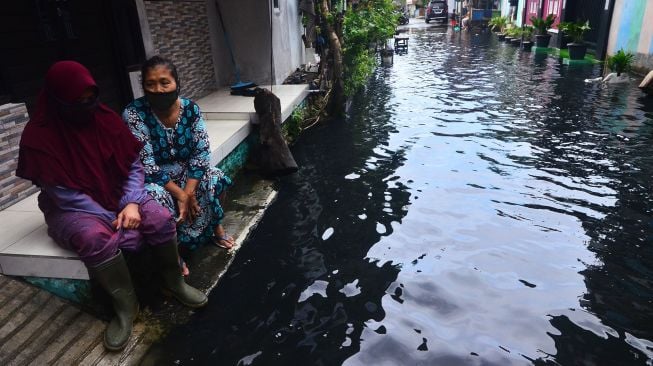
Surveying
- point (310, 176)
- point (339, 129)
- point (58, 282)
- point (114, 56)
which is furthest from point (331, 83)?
point (58, 282)

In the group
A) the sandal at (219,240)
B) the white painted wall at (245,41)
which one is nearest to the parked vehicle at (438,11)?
the white painted wall at (245,41)

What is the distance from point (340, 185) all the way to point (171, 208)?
10.6 feet

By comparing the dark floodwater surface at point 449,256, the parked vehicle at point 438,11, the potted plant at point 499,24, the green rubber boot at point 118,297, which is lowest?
the dark floodwater surface at point 449,256

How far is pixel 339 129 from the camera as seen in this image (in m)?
9.96

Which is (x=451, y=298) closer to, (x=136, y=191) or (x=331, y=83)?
(x=136, y=191)

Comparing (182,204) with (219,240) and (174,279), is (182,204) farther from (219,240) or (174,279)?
(219,240)

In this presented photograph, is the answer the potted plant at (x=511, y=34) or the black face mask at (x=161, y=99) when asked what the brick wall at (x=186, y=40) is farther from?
the potted plant at (x=511, y=34)

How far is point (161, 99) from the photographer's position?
151 inches

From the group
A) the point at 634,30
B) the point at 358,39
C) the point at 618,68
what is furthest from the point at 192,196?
the point at 634,30

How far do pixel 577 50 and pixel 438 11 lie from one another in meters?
32.9

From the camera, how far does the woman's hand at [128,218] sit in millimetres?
3256

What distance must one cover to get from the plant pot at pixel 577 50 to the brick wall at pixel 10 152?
19.7 m

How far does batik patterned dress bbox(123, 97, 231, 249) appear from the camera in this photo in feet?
12.7

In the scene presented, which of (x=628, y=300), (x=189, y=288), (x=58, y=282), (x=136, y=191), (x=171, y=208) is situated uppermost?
(x=136, y=191)
